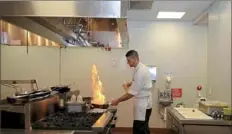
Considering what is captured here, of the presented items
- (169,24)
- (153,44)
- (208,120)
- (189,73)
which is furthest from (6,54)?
(208,120)

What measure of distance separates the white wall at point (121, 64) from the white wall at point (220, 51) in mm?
1360

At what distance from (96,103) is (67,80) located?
242 cm

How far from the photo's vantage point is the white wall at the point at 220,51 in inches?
135

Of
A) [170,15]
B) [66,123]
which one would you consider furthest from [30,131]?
[170,15]

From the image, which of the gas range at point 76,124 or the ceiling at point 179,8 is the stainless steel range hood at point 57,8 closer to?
the gas range at point 76,124

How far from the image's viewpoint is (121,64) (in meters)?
5.79

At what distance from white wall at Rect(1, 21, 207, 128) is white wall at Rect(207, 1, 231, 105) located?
1.36 metres

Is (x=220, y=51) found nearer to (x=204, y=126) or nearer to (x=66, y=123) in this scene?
(x=204, y=126)

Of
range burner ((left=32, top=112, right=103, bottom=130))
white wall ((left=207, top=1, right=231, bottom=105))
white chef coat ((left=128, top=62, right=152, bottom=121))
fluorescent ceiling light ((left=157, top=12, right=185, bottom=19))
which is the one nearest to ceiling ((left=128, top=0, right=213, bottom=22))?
fluorescent ceiling light ((left=157, top=12, right=185, bottom=19))

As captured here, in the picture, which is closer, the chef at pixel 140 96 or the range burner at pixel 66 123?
the range burner at pixel 66 123

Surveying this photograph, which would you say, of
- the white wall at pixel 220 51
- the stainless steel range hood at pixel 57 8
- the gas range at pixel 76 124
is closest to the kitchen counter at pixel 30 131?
the gas range at pixel 76 124

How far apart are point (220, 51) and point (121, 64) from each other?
2.38 meters

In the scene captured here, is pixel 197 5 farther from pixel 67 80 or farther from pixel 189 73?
pixel 67 80

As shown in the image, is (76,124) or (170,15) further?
(170,15)
